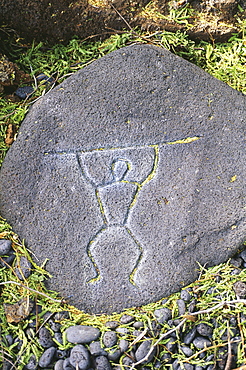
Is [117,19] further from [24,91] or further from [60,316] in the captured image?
[60,316]

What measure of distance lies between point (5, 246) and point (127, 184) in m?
0.80

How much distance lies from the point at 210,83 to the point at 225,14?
20.6 inches

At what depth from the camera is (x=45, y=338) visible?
2.46 m

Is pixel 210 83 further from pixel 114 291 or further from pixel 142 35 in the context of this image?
pixel 114 291

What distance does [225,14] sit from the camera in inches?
113

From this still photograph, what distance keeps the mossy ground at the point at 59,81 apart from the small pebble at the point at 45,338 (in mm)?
36

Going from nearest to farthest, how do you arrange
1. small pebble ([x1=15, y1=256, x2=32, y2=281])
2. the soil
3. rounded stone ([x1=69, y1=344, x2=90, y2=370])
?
rounded stone ([x1=69, y1=344, x2=90, y2=370]) < small pebble ([x1=15, y1=256, x2=32, y2=281]) < the soil

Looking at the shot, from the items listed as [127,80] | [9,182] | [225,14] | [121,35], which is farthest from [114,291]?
[225,14]

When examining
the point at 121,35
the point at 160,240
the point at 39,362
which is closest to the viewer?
the point at 39,362

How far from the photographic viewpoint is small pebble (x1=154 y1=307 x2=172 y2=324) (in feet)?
8.18

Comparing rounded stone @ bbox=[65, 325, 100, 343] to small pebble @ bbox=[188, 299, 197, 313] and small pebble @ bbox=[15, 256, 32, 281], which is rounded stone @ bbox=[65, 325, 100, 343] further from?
small pebble @ bbox=[188, 299, 197, 313]

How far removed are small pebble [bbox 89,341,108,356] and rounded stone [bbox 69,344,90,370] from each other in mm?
32

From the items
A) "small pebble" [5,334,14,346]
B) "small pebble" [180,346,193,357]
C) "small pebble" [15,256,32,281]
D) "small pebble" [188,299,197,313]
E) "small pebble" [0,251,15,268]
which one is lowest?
"small pebble" [180,346,193,357]

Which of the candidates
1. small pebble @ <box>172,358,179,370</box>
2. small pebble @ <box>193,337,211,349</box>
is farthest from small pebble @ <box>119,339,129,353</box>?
small pebble @ <box>193,337,211,349</box>
